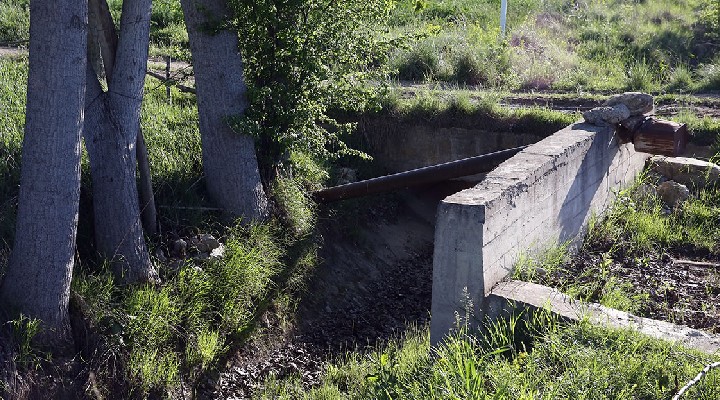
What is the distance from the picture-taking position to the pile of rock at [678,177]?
31.4 ft

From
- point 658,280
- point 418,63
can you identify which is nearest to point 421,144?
point 418,63

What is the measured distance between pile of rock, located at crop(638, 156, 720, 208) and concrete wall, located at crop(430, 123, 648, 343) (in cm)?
72

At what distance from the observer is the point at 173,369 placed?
23.0 ft

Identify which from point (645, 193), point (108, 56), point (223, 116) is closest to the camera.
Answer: point (108, 56)

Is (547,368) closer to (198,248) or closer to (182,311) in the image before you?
(182,311)

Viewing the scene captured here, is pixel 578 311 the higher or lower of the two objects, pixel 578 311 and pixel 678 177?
the lower

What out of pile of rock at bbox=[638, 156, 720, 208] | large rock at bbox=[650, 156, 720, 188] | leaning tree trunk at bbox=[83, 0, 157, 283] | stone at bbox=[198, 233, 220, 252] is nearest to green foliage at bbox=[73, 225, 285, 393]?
stone at bbox=[198, 233, 220, 252]

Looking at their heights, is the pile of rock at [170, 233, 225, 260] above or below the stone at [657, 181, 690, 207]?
below

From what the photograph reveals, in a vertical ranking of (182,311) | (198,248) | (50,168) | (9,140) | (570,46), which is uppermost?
(570,46)

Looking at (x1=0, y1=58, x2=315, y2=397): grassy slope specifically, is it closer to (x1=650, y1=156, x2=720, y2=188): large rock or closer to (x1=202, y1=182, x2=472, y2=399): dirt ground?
(x1=202, y1=182, x2=472, y2=399): dirt ground

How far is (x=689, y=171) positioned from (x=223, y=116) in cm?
572

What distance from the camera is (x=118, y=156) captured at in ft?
24.5

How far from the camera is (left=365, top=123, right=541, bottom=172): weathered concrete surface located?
1177 cm

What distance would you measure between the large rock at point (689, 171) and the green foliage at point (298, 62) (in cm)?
384
